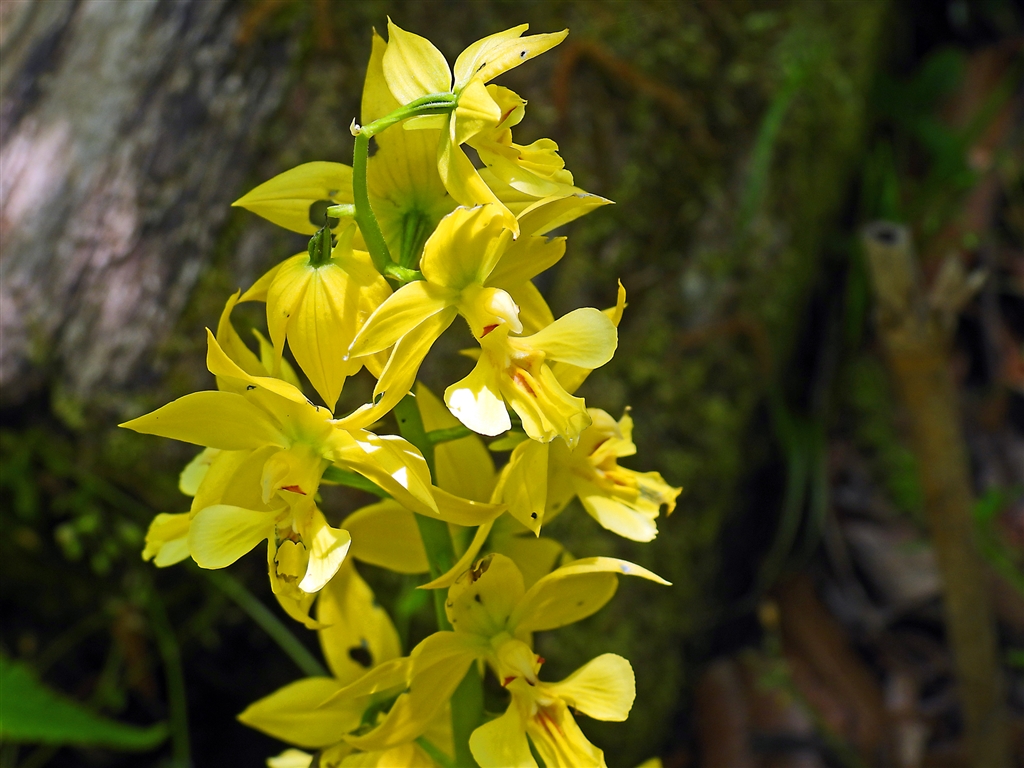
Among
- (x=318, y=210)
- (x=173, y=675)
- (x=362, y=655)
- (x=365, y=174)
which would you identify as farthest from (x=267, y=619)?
(x=365, y=174)

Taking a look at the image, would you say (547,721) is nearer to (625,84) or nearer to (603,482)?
(603,482)

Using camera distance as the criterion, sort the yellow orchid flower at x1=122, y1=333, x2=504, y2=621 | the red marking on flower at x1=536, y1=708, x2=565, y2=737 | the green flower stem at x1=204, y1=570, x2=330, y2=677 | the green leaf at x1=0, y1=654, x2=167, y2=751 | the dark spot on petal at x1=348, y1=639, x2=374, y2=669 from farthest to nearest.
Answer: the green flower stem at x1=204, y1=570, x2=330, y2=677 < the green leaf at x1=0, y1=654, x2=167, y2=751 < the dark spot on petal at x1=348, y1=639, x2=374, y2=669 < the red marking on flower at x1=536, y1=708, x2=565, y2=737 < the yellow orchid flower at x1=122, y1=333, x2=504, y2=621

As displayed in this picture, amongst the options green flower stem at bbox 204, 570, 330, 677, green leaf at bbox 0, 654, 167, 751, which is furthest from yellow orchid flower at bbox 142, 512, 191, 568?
green flower stem at bbox 204, 570, 330, 677

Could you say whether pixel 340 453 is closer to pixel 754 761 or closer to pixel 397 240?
pixel 397 240

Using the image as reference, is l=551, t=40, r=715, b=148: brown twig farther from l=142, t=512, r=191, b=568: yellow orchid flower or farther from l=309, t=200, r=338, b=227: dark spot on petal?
l=142, t=512, r=191, b=568: yellow orchid flower

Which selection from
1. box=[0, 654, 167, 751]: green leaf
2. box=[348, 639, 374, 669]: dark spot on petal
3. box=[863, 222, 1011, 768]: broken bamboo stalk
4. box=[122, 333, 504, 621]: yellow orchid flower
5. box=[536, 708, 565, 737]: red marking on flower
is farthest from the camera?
box=[863, 222, 1011, 768]: broken bamboo stalk

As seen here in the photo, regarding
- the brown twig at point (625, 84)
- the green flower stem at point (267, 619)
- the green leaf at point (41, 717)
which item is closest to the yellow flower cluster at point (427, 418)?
the green leaf at point (41, 717)

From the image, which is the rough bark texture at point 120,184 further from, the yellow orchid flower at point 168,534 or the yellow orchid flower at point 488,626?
the yellow orchid flower at point 488,626
